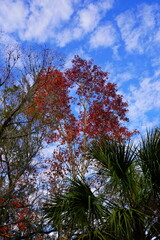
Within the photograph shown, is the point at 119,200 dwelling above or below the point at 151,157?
below

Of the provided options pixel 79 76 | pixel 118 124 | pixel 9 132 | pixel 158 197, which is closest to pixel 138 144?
pixel 158 197

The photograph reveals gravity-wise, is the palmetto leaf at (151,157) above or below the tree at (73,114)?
below

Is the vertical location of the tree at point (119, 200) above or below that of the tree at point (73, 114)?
below

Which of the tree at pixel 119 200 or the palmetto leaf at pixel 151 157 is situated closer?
the tree at pixel 119 200

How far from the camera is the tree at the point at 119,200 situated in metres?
4.60

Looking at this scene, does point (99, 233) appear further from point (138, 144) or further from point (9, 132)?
point (9, 132)

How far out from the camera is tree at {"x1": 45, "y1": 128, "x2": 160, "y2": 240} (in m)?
4.60

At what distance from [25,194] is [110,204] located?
21.2ft

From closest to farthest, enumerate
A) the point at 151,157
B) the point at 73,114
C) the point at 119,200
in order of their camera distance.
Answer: the point at 119,200 → the point at 151,157 → the point at 73,114

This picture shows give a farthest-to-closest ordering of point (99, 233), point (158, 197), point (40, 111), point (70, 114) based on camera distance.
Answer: point (70, 114) → point (40, 111) → point (158, 197) → point (99, 233)

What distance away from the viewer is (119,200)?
5062mm

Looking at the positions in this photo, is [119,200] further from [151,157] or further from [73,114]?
[73,114]

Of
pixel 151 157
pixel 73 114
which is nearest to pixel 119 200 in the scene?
pixel 151 157

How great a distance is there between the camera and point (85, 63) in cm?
1424
